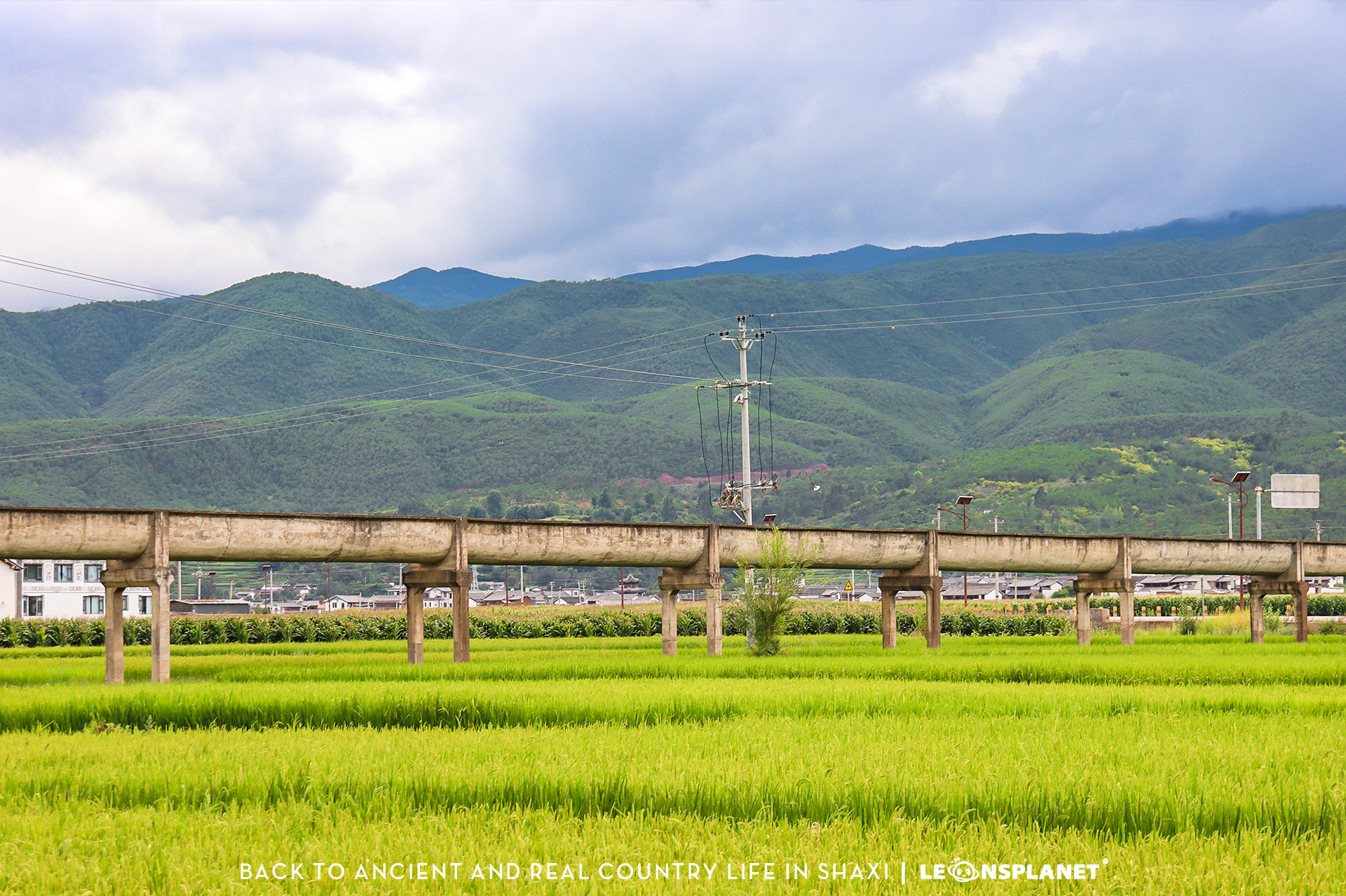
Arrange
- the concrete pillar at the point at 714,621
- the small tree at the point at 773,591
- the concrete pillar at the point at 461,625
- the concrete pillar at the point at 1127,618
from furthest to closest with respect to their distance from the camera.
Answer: the concrete pillar at the point at 1127,618 < the small tree at the point at 773,591 < the concrete pillar at the point at 714,621 < the concrete pillar at the point at 461,625

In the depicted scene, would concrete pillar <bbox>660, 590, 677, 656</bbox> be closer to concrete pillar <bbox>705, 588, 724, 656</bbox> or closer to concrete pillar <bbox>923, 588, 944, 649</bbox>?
concrete pillar <bbox>705, 588, 724, 656</bbox>

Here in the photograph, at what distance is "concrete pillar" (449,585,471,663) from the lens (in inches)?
1507

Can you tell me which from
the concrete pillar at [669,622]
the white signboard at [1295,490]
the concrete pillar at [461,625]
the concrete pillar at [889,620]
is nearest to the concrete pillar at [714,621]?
the concrete pillar at [669,622]

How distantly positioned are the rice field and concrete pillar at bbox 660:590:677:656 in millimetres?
18399

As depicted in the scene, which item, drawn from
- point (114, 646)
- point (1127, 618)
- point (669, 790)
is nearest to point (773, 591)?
point (1127, 618)

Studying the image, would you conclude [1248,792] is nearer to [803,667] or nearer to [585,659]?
[803,667]

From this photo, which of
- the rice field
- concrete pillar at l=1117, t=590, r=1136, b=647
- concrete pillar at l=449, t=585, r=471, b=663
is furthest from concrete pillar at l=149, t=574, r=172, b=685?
concrete pillar at l=1117, t=590, r=1136, b=647

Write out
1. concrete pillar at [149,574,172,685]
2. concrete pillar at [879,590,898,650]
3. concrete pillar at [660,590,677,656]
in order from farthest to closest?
concrete pillar at [879,590,898,650]
concrete pillar at [660,590,677,656]
concrete pillar at [149,574,172,685]

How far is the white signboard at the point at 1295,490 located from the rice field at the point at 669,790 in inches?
2489

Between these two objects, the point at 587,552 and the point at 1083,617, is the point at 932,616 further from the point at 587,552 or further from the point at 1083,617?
the point at 587,552

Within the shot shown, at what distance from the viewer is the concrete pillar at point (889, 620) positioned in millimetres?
47875

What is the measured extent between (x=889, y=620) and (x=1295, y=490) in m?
45.9

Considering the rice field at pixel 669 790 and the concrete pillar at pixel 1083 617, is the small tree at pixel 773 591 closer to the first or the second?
the concrete pillar at pixel 1083 617

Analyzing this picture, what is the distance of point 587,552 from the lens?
41.1m
